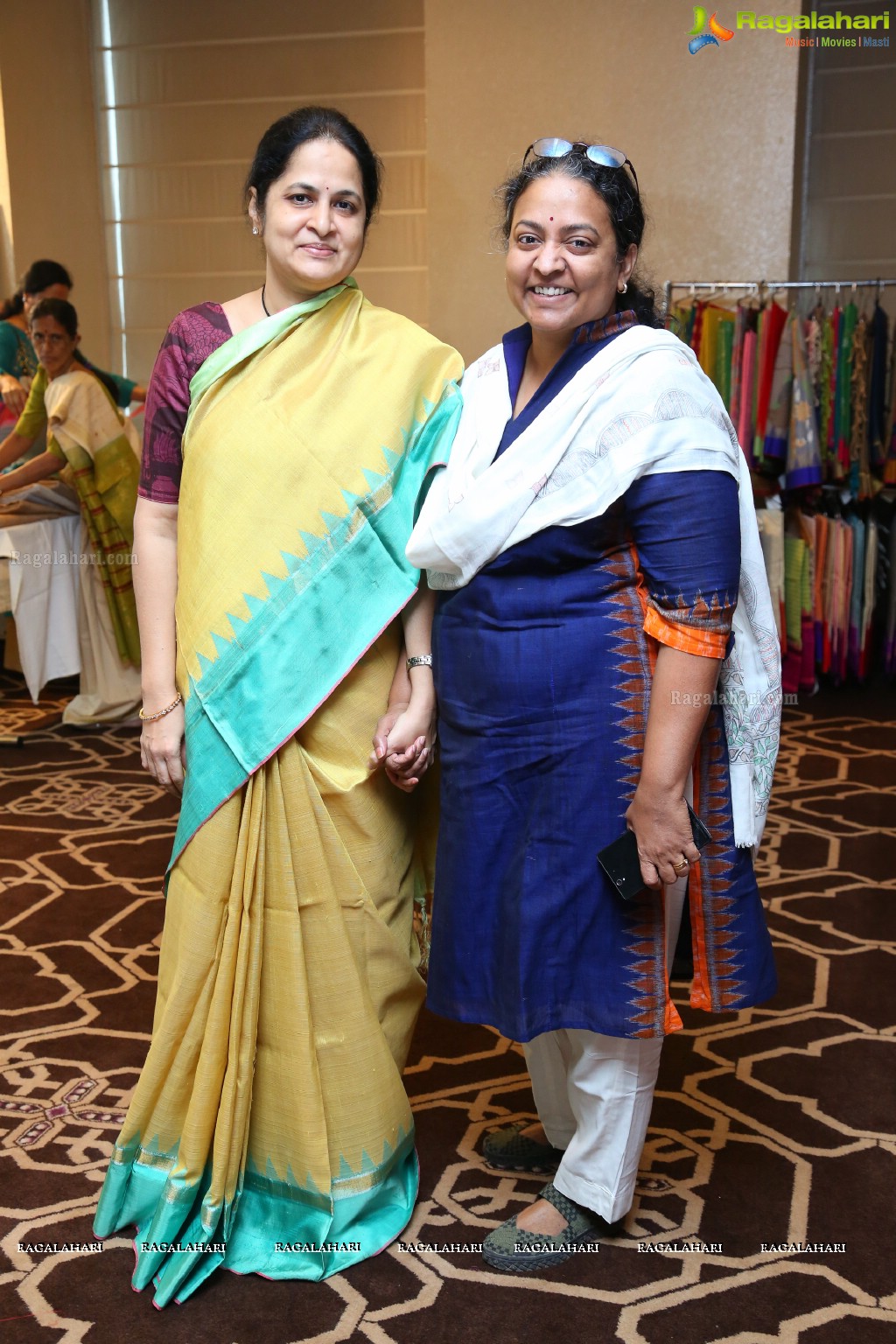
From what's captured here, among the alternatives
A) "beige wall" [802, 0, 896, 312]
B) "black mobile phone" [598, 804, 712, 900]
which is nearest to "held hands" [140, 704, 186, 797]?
"black mobile phone" [598, 804, 712, 900]

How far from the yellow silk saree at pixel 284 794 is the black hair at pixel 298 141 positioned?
167 millimetres

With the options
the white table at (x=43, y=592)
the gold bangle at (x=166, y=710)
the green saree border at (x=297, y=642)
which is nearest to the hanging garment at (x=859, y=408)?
the white table at (x=43, y=592)

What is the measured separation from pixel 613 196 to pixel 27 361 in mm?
4313

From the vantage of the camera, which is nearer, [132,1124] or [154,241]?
[132,1124]

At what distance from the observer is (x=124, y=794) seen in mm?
3918

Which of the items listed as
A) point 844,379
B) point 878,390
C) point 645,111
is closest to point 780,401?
point 844,379

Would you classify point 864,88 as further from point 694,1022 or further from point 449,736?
point 449,736

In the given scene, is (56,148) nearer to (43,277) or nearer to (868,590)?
(43,277)

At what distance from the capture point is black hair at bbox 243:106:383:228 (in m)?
1.65

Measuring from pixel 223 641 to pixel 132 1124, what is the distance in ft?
2.28

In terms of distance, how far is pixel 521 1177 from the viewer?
1964mm

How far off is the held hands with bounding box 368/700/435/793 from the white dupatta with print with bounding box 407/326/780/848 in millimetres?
191

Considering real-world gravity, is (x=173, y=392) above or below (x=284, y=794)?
above

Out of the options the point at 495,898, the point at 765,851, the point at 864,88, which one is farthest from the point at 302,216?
the point at 864,88
